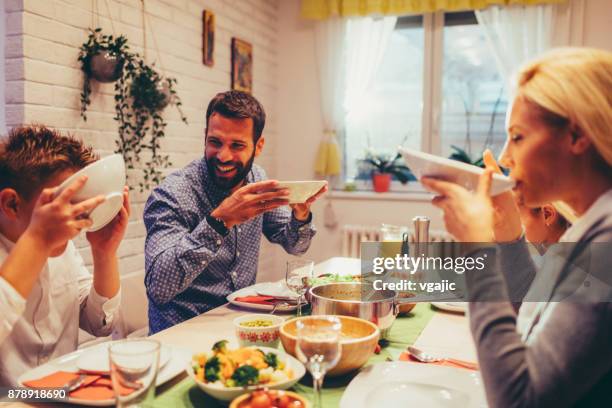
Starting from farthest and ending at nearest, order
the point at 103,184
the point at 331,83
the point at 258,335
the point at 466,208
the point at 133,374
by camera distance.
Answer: the point at 331,83
the point at 258,335
the point at 103,184
the point at 466,208
the point at 133,374

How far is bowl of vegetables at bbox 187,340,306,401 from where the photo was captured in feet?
2.90

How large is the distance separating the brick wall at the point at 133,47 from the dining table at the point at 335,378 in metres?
1.19

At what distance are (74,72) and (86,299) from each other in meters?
1.28

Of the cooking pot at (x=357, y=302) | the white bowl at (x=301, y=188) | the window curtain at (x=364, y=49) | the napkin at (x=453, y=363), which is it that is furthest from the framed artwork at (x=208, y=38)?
the napkin at (x=453, y=363)

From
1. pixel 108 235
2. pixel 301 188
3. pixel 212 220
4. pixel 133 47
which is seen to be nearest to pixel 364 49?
pixel 133 47

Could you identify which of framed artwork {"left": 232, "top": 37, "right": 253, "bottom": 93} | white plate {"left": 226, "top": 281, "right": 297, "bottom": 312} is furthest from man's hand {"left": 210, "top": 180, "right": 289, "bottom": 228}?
framed artwork {"left": 232, "top": 37, "right": 253, "bottom": 93}

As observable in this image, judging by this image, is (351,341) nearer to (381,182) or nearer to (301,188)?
(301,188)

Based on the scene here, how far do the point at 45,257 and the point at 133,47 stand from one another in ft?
6.30

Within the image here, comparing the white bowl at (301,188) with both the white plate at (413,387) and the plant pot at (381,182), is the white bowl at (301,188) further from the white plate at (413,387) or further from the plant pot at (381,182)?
the plant pot at (381,182)

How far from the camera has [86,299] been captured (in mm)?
1402

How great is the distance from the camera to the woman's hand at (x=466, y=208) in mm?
856

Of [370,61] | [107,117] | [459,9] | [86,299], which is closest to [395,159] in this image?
[370,61]

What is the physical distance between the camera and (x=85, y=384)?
3.12 feet

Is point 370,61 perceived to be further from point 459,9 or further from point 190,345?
point 190,345
